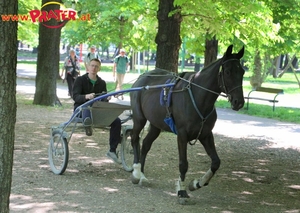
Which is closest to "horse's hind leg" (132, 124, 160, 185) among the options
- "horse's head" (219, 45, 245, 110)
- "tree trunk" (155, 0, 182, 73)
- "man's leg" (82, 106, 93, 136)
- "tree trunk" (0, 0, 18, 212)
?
"man's leg" (82, 106, 93, 136)

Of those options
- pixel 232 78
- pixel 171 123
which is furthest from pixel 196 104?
pixel 232 78

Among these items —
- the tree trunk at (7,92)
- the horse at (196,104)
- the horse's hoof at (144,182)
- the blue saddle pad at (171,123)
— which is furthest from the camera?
the horse's hoof at (144,182)

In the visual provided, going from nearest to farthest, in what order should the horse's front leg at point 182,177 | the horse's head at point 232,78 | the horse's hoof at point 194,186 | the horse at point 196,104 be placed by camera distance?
the horse's head at point 232,78 → the horse at point 196,104 → the horse's front leg at point 182,177 → the horse's hoof at point 194,186

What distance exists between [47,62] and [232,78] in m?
12.7

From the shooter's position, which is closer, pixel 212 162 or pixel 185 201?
pixel 185 201

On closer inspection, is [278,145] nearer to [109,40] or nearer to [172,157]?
[172,157]

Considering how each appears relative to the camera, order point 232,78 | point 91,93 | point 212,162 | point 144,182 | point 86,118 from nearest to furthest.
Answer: point 232,78, point 212,162, point 144,182, point 86,118, point 91,93

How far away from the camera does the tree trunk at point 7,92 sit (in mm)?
4773

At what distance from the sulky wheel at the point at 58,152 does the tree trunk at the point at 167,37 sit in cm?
490

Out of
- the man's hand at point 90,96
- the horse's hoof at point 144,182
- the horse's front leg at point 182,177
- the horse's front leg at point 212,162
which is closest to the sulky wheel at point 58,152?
the man's hand at point 90,96

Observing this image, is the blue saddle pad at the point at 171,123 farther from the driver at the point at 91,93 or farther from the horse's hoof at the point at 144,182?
the driver at the point at 91,93

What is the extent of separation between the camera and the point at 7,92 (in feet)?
16.0

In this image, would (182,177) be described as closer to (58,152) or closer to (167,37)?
(58,152)

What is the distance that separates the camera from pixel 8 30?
477 cm
